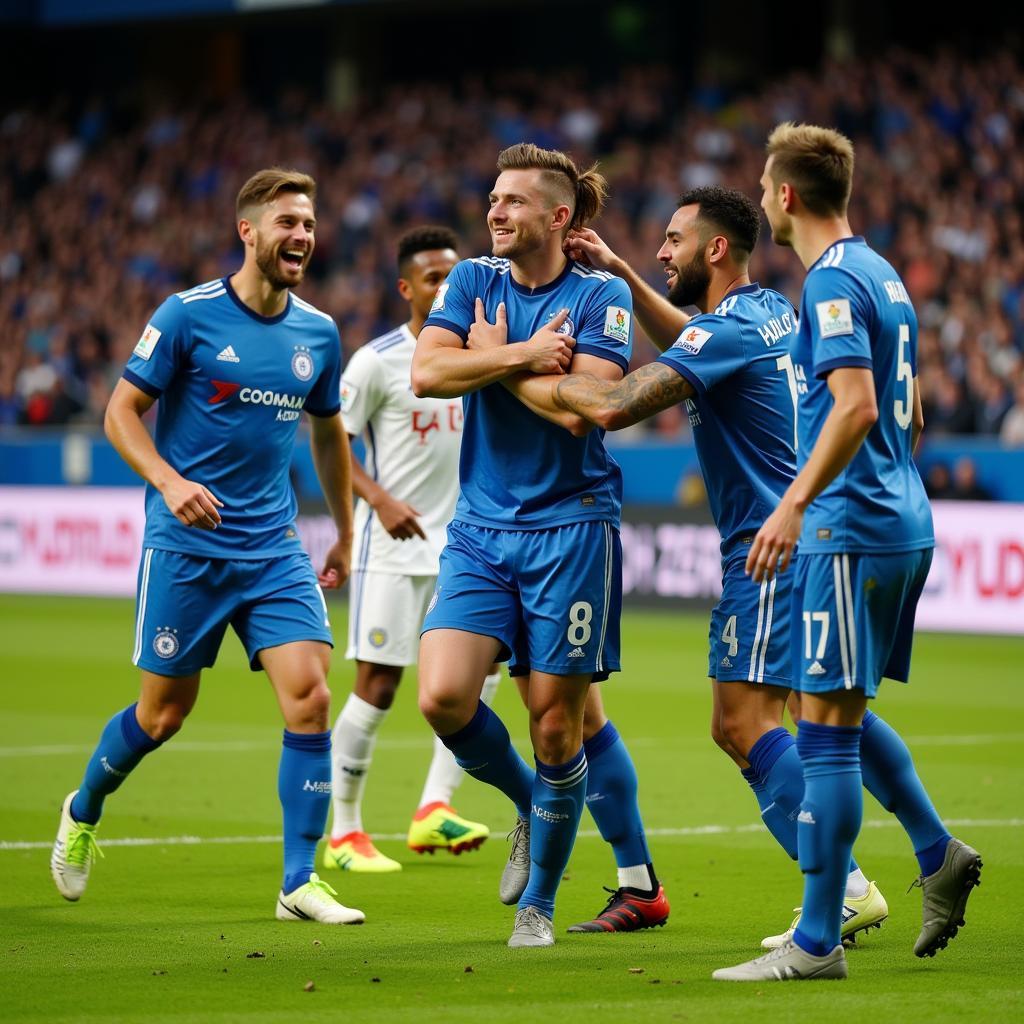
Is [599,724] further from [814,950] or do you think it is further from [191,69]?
[191,69]

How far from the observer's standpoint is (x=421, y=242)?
29.1 ft

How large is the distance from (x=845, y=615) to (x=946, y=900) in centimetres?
105

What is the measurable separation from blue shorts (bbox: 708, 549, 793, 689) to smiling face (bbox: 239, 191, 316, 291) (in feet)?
6.40

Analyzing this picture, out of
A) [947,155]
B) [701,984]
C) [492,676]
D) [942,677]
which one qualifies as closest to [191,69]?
[947,155]

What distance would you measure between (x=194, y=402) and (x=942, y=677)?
8987 mm

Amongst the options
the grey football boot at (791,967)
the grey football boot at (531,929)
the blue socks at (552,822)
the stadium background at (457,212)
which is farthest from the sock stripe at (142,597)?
the grey football boot at (791,967)

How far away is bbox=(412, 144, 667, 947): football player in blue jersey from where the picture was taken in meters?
6.21

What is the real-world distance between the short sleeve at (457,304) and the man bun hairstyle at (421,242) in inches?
92.2

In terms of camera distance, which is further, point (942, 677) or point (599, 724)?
point (942, 677)

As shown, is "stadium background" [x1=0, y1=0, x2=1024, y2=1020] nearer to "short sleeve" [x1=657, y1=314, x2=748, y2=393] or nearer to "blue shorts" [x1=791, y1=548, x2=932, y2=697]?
"blue shorts" [x1=791, y1=548, x2=932, y2=697]

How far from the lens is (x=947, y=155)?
2316 cm

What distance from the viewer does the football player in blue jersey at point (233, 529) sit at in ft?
22.5

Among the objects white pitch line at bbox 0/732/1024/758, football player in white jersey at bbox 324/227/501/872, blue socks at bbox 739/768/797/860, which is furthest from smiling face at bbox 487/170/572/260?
white pitch line at bbox 0/732/1024/758

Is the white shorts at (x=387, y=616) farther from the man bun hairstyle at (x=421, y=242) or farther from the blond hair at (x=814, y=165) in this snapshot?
the blond hair at (x=814, y=165)
